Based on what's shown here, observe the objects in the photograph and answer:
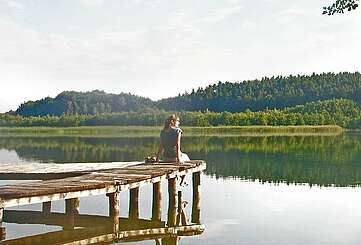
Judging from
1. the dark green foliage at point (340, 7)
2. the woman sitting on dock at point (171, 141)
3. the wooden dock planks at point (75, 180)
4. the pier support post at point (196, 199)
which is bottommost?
the pier support post at point (196, 199)

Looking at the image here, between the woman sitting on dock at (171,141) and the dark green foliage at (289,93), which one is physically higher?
the dark green foliage at (289,93)

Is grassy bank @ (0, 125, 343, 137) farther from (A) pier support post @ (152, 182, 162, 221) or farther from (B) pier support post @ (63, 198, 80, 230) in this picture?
(B) pier support post @ (63, 198, 80, 230)

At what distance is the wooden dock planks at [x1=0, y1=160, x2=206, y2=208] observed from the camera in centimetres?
1118

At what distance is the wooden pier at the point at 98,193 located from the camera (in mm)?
11905

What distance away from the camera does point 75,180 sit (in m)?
13.5

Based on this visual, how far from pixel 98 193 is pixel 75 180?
0.94 metres

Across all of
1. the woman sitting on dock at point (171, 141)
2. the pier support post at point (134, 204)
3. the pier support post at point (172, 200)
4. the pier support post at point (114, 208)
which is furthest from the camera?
the woman sitting on dock at point (171, 141)

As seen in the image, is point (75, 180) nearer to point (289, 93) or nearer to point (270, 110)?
point (270, 110)

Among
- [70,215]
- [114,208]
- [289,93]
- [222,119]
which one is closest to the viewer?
[114,208]

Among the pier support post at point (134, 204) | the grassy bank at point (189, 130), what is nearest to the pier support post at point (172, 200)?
the pier support post at point (134, 204)

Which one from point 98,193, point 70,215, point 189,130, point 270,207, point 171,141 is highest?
point 171,141

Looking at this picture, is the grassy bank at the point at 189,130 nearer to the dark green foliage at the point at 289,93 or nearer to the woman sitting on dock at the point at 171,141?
the dark green foliage at the point at 289,93

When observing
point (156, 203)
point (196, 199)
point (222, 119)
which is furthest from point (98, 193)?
point (222, 119)

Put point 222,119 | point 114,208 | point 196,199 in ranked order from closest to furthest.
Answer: point 114,208, point 196,199, point 222,119
